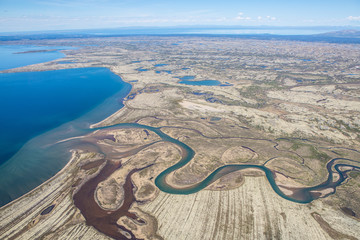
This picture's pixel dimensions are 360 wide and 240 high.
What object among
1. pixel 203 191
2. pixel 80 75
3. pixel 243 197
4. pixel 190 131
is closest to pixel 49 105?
pixel 80 75

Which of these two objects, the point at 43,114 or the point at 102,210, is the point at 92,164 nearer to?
the point at 102,210

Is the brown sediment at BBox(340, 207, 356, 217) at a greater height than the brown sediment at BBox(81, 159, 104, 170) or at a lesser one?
lesser

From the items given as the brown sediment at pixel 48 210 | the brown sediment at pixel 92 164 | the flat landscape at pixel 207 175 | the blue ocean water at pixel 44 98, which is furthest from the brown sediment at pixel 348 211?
the blue ocean water at pixel 44 98

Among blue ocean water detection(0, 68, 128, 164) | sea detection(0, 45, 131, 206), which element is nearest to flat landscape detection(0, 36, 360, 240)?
sea detection(0, 45, 131, 206)

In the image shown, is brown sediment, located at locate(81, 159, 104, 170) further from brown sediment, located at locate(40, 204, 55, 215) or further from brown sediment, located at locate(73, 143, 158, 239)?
brown sediment, located at locate(40, 204, 55, 215)

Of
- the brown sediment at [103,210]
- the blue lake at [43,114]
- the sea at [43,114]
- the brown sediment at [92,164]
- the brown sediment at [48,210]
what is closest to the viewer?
the brown sediment at [103,210]

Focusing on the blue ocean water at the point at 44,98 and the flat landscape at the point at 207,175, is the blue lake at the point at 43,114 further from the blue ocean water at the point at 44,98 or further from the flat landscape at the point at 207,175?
the flat landscape at the point at 207,175

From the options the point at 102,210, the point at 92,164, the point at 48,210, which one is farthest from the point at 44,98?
the point at 102,210

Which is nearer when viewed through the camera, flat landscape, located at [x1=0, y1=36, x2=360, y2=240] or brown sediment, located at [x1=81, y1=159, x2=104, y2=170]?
flat landscape, located at [x1=0, y1=36, x2=360, y2=240]
